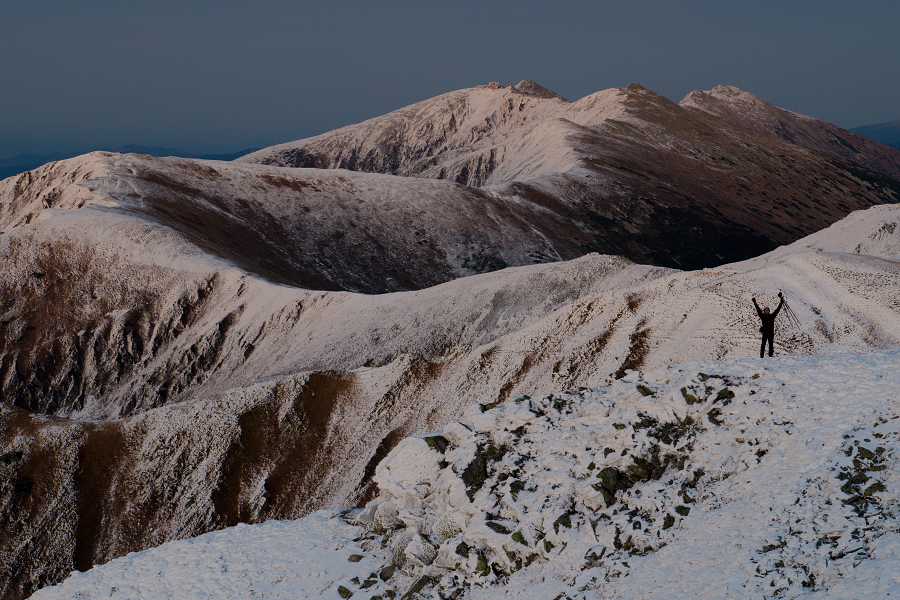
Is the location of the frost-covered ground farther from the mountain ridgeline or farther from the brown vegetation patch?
the brown vegetation patch

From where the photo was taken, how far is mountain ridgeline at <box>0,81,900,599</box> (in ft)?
137

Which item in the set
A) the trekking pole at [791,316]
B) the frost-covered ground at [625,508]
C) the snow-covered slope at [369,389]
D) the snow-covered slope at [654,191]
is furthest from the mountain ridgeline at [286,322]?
the frost-covered ground at [625,508]

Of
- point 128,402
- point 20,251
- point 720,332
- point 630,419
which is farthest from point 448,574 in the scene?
point 20,251

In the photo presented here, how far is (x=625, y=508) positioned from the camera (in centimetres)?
1853

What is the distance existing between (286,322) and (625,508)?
51.2m

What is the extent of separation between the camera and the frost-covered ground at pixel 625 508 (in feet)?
50.0

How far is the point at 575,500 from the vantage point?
19203 mm

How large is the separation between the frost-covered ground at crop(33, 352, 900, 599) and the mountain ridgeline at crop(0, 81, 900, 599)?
47.0 feet

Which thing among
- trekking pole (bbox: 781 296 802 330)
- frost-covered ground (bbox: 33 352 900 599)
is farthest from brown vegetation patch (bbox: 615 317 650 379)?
frost-covered ground (bbox: 33 352 900 599)

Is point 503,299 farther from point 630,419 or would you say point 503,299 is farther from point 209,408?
point 630,419

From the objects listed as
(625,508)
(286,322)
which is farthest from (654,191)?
(625,508)

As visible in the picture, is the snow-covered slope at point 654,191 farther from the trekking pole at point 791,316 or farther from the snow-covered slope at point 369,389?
the trekking pole at point 791,316

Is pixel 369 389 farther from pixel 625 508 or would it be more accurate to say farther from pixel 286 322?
pixel 625 508

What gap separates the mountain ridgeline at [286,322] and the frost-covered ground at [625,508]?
14323 millimetres
